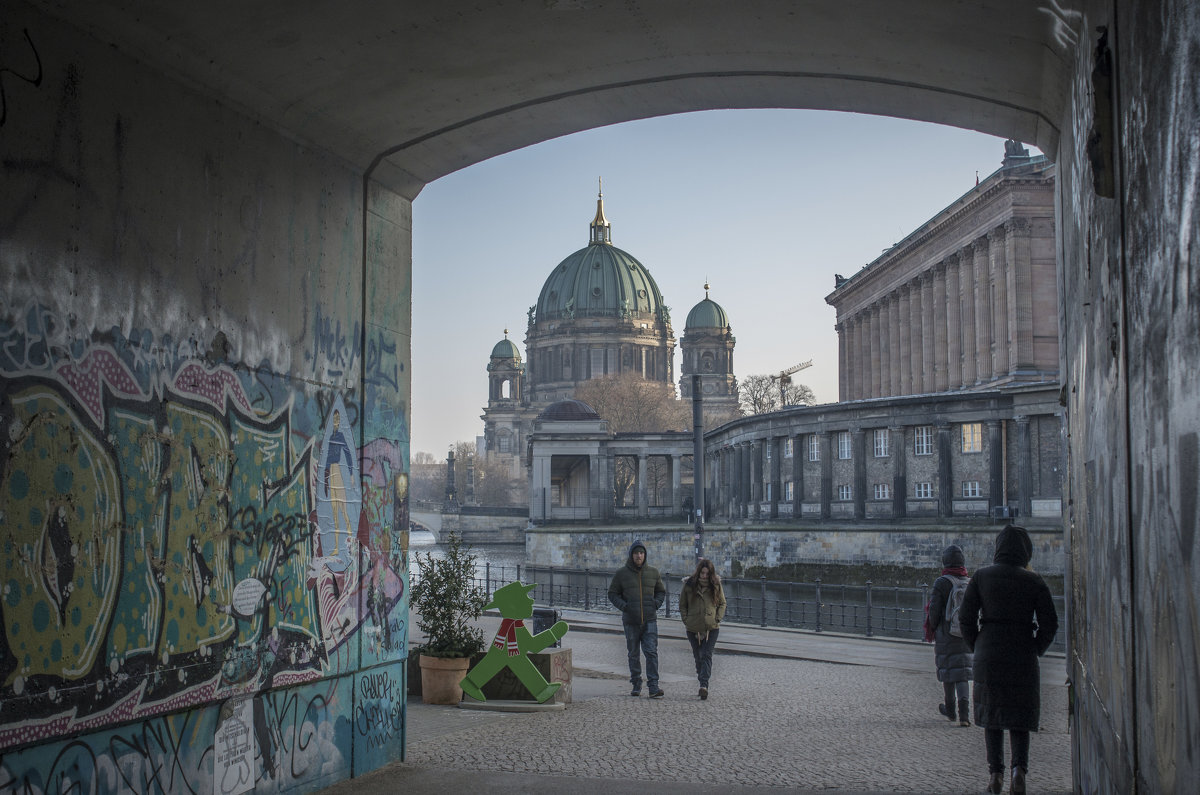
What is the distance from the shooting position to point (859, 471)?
5878 cm

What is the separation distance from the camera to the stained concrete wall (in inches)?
121

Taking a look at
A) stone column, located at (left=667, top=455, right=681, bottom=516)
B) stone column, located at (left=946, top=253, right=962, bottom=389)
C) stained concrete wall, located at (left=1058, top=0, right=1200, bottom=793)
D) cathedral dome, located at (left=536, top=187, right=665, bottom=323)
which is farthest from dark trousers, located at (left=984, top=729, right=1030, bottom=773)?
cathedral dome, located at (left=536, top=187, right=665, bottom=323)

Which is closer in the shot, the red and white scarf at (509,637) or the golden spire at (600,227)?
the red and white scarf at (509,637)

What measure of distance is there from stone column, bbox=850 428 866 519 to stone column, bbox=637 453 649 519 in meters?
28.5

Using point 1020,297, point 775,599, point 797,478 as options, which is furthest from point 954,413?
point 775,599

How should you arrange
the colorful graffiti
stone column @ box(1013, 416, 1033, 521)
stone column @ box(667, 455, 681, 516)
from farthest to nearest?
1. stone column @ box(667, 455, 681, 516)
2. stone column @ box(1013, 416, 1033, 521)
3. the colorful graffiti

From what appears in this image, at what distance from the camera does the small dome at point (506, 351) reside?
181m

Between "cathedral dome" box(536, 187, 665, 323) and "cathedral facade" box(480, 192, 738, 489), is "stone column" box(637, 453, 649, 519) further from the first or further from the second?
"cathedral dome" box(536, 187, 665, 323)

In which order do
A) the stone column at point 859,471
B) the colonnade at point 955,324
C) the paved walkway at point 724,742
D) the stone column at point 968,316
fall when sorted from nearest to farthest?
1. the paved walkway at point 724,742
2. the stone column at point 859,471
3. the colonnade at point 955,324
4. the stone column at point 968,316

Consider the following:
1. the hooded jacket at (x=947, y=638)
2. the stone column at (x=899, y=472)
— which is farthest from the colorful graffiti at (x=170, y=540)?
the stone column at (x=899, y=472)

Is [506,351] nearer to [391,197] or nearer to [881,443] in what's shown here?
[881,443]

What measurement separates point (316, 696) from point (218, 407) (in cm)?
201

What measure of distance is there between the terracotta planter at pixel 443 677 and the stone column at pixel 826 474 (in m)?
49.5

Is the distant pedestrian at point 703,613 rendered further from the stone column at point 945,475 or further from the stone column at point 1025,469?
the stone column at point 945,475
